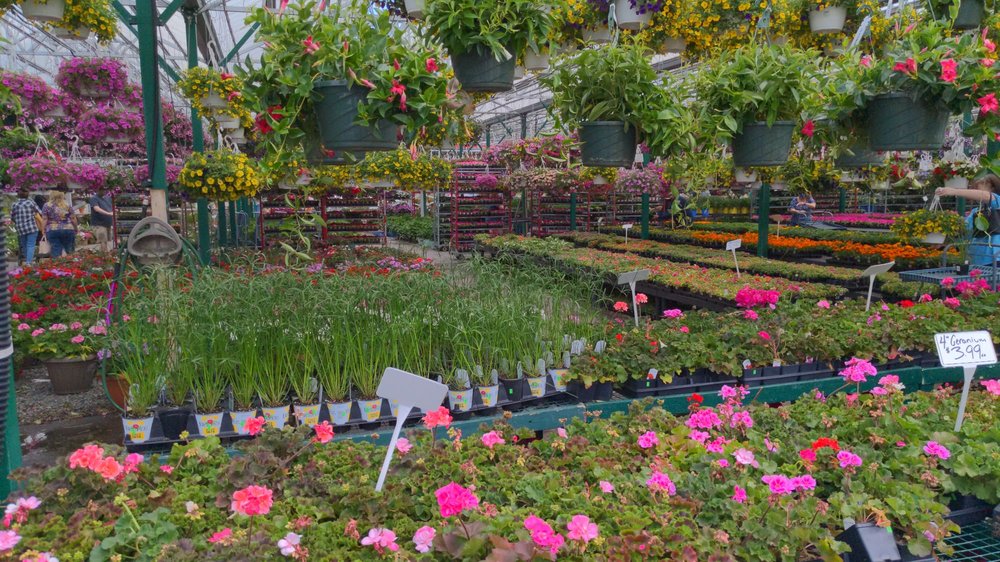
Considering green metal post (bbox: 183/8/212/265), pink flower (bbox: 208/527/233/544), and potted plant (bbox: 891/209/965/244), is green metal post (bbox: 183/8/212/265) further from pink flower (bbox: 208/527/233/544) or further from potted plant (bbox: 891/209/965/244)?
potted plant (bbox: 891/209/965/244)

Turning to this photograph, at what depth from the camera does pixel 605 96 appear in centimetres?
239

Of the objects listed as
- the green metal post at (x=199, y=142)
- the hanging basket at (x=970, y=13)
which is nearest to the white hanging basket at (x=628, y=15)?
the hanging basket at (x=970, y=13)

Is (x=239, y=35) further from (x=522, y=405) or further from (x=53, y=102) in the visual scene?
(x=522, y=405)

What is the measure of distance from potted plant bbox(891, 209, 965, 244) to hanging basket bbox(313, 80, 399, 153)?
5.91 metres

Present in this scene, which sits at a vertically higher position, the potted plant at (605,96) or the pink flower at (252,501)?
the potted plant at (605,96)

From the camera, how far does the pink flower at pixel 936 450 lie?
179 centimetres

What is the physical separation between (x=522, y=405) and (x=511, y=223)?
470 inches

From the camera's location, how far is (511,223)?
579 inches

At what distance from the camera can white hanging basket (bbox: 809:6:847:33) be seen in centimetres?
308

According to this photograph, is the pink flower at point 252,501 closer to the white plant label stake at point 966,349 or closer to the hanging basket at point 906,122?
the white plant label stake at point 966,349

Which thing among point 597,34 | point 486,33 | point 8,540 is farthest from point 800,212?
point 8,540

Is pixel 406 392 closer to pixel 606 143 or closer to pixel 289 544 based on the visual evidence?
pixel 289 544

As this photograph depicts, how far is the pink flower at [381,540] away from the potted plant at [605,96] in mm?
1509

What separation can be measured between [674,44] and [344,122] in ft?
5.98
